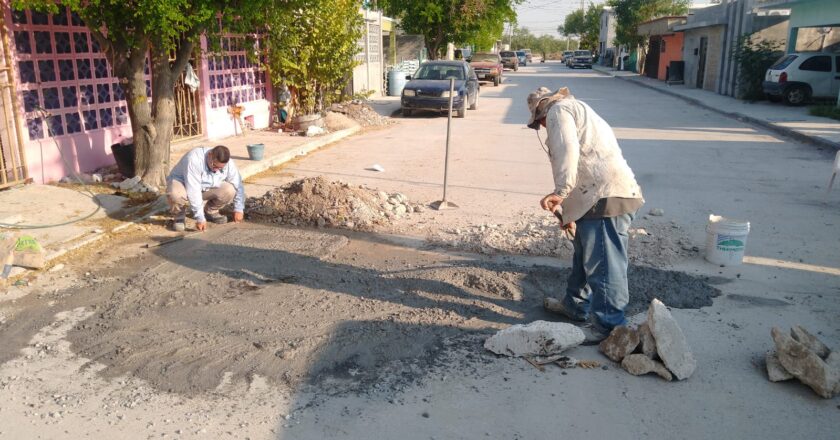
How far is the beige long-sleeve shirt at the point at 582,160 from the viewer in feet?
14.0

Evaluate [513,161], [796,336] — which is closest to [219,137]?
[513,161]

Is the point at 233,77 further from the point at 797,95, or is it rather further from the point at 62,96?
the point at 797,95

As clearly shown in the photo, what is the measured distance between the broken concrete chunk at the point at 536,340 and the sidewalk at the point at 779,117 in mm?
11595

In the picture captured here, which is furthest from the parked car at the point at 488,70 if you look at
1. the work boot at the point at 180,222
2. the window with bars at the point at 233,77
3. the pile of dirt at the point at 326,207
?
the work boot at the point at 180,222

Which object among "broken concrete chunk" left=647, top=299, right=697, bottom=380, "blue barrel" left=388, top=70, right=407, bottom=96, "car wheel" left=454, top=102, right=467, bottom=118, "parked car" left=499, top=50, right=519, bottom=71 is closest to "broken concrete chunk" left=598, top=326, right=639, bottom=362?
"broken concrete chunk" left=647, top=299, right=697, bottom=380

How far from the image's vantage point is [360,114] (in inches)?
696

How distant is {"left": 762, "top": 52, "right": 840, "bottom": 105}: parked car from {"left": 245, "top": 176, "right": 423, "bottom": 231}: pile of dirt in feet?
60.8

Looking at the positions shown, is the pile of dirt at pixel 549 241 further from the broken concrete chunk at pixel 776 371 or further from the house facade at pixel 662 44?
the house facade at pixel 662 44

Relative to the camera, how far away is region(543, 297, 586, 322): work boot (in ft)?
16.2

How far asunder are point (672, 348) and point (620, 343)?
0.33 metres

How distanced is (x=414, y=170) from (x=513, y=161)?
205cm

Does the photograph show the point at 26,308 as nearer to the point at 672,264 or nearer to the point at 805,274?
the point at 672,264

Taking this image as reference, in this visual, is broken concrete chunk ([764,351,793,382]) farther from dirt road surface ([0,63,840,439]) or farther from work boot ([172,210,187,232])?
work boot ([172,210,187,232])

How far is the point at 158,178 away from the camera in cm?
870
